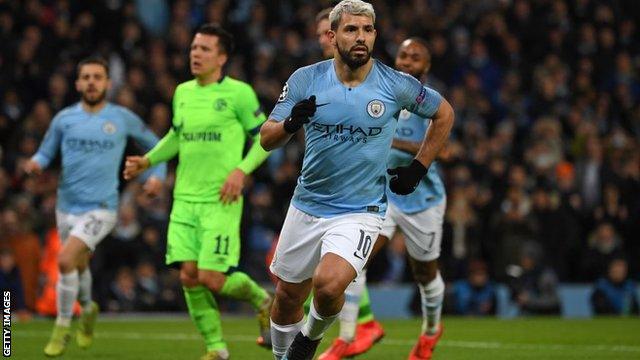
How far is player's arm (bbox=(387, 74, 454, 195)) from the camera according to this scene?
9022mm

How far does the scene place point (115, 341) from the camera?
14906 mm

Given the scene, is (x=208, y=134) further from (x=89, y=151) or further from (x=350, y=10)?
(x=350, y=10)

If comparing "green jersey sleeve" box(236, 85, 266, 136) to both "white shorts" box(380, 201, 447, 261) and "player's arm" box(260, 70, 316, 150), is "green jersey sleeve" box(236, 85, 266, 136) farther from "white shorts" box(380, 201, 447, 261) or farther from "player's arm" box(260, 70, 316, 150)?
"player's arm" box(260, 70, 316, 150)

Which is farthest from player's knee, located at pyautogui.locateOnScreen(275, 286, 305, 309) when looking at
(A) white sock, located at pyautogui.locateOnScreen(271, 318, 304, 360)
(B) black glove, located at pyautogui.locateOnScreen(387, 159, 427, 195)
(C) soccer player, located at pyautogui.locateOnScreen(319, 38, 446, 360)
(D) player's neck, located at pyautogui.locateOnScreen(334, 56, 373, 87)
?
(C) soccer player, located at pyautogui.locateOnScreen(319, 38, 446, 360)

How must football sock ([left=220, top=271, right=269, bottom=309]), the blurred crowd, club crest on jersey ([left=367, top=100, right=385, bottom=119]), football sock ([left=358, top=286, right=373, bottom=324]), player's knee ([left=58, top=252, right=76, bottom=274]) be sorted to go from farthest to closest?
the blurred crowd < player's knee ([left=58, top=252, right=76, bottom=274]) < football sock ([left=358, top=286, right=373, bottom=324]) < football sock ([left=220, top=271, right=269, bottom=309]) < club crest on jersey ([left=367, top=100, right=385, bottom=119])

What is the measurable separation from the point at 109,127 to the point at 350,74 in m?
5.00

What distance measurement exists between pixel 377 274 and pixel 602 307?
3.34 metres

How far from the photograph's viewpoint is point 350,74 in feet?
29.6

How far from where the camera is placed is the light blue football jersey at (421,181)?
1189cm

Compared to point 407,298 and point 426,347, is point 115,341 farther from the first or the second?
point 407,298

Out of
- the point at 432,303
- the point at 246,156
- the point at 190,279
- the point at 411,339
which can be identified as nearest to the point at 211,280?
the point at 190,279

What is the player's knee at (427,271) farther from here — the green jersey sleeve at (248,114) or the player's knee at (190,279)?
the player's knee at (190,279)

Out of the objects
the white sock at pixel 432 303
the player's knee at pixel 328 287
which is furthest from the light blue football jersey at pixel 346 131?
the white sock at pixel 432 303

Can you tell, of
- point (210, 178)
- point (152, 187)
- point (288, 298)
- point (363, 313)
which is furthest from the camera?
point (363, 313)
